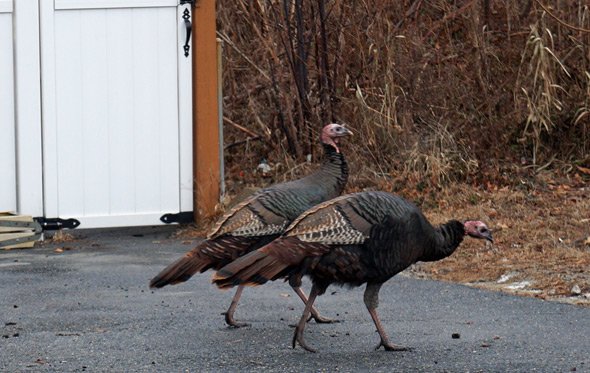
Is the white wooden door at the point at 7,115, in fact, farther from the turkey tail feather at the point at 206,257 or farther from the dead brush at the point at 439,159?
the turkey tail feather at the point at 206,257

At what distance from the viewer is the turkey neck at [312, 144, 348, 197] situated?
28.9ft

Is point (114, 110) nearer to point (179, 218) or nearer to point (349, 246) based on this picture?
point (179, 218)

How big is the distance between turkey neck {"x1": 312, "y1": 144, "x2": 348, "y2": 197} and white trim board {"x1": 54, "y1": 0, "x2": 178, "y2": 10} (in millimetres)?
3845

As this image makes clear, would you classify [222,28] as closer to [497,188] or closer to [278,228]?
[497,188]

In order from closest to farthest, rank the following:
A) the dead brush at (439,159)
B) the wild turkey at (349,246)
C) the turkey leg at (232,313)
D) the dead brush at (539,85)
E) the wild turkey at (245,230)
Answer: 1. the wild turkey at (349,246)
2. the wild turkey at (245,230)
3. the turkey leg at (232,313)
4. the dead brush at (439,159)
5. the dead brush at (539,85)

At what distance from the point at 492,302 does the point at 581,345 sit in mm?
1430

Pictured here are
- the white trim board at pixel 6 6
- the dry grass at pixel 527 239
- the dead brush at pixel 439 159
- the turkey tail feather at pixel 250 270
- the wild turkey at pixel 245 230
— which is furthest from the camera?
the dead brush at pixel 439 159

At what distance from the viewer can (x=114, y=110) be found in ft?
40.5

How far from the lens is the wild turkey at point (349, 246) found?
745cm

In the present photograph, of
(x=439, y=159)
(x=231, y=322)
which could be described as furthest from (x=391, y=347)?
(x=439, y=159)

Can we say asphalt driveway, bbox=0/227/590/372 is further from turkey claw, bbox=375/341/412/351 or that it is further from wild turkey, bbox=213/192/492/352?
wild turkey, bbox=213/192/492/352

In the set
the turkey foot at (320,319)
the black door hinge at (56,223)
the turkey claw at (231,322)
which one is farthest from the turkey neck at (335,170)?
the black door hinge at (56,223)

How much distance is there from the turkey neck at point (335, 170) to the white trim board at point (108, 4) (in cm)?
384

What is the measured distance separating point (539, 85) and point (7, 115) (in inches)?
202
